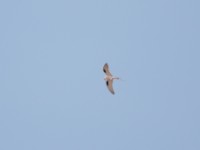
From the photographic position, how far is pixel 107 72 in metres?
78.8

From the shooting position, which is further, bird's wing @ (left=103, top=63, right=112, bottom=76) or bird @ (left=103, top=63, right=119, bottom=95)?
bird @ (left=103, top=63, right=119, bottom=95)

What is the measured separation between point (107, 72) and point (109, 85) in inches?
47.2

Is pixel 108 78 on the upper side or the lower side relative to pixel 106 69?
lower

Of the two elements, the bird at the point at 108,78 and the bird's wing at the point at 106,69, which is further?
the bird at the point at 108,78

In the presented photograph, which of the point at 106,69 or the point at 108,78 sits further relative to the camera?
the point at 108,78

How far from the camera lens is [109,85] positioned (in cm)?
7925
